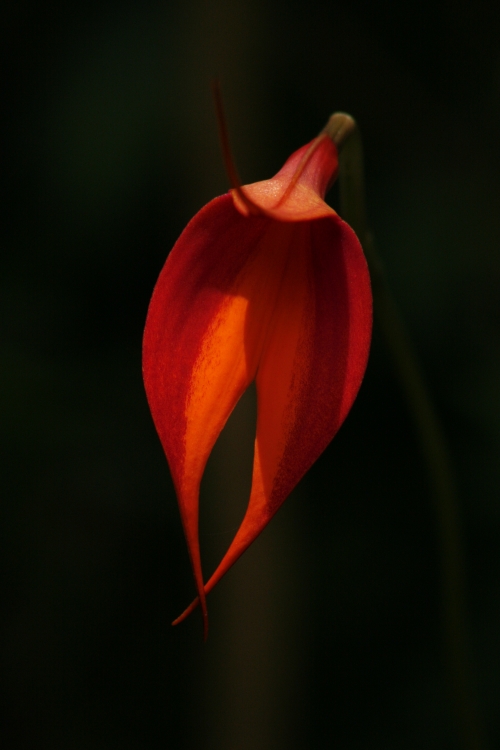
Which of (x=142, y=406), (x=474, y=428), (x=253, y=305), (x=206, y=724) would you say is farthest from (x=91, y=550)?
(x=253, y=305)

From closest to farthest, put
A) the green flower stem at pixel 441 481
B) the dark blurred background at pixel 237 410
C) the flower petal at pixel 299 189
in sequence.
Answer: the flower petal at pixel 299 189
the green flower stem at pixel 441 481
the dark blurred background at pixel 237 410

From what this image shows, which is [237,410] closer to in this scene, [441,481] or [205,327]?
[441,481]

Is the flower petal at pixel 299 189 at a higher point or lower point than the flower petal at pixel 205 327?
higher

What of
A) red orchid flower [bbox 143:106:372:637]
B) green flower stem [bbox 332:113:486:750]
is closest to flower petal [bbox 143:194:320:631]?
red orchid flower [bbox 143:106:372:637]

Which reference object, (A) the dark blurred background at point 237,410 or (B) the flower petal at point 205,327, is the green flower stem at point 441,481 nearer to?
(B) the flower petal at point 205,327

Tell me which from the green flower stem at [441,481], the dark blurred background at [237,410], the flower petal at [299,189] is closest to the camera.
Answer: the flower petal at [299,189]

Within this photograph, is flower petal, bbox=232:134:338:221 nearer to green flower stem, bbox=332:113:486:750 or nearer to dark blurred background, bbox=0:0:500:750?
green flower stem, bbox=332:113:486:750

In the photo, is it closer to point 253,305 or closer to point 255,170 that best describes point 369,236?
point 253,305

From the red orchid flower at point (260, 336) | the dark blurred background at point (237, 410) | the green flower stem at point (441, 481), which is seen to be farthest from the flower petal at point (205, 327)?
the dark blurred background at point (237, 410)

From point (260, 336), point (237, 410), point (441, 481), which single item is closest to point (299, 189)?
point (260, 336)
